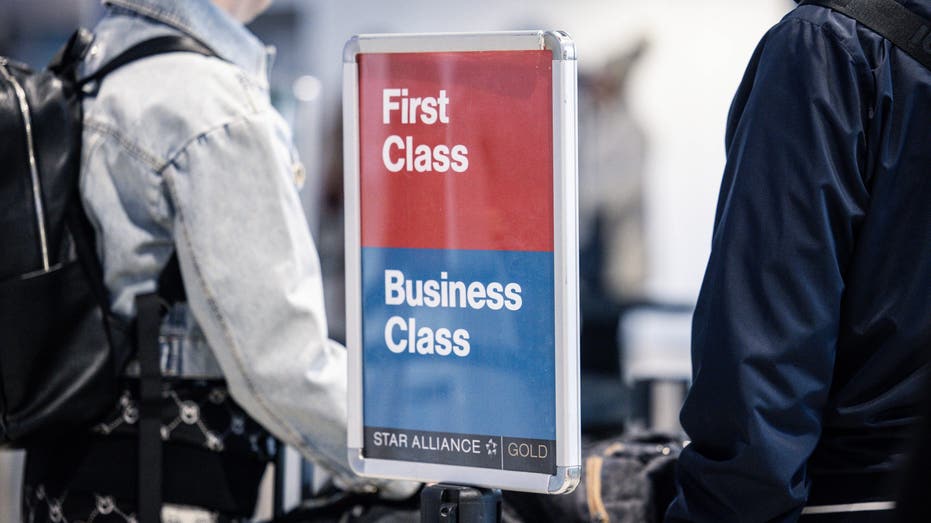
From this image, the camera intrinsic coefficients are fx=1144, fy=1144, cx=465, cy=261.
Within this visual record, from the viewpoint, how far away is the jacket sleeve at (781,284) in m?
1.33

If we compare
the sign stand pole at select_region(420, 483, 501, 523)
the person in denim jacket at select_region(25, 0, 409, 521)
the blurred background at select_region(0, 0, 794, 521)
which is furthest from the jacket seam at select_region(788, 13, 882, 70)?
the blurred background at select_region(0, 0, 794, 521)

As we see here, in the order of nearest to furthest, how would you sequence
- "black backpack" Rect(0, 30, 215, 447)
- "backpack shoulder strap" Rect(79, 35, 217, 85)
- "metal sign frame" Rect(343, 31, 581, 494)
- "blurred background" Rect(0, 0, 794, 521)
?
1. "metal sign frame" Rect(343, 31, 581, 494)
2. "black backpack" Rect(0, 30, 215, 447)
3. "backpack shoulder strap" Rect(79, 35, 217, 85)
4. "blurred background" Rect(0, 0, 794, 521)

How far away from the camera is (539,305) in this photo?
51.0 inches

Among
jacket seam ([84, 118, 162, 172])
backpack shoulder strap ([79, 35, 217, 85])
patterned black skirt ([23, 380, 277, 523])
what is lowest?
patterned black skirt ([23, 380, 277, 523])

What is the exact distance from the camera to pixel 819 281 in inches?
53.2

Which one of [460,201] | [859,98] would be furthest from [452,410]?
[859,98]

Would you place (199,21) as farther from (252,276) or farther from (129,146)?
(252,276)

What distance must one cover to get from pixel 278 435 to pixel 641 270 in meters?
4.82

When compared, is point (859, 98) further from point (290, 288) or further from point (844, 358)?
point (290, 288)

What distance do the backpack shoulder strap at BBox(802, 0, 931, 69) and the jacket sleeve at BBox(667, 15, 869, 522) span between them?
0.14 ft

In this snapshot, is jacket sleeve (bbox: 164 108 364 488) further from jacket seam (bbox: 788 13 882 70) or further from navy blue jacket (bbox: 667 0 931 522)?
jacket seam (bbox: 788 13 882 70)

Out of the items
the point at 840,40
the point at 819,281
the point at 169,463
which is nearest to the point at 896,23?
the point at 840,40

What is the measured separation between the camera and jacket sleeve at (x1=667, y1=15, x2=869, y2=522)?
1.33 m

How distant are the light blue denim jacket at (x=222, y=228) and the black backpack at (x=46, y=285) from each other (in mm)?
41
